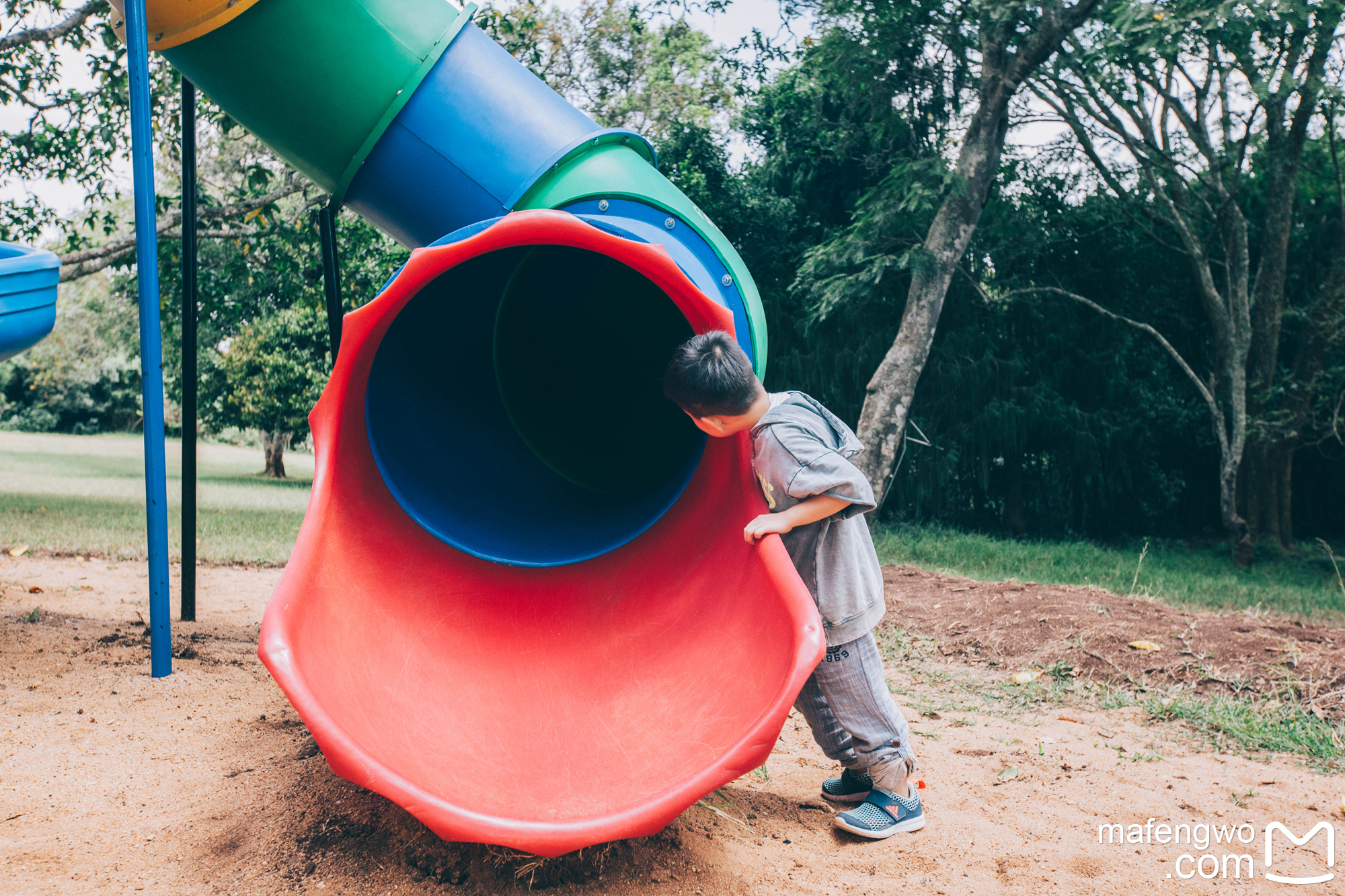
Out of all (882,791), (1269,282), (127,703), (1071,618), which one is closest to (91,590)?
(127,703)

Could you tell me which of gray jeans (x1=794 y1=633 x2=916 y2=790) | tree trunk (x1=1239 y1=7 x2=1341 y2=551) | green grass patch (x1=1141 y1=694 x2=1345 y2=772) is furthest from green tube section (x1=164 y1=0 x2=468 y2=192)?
tree trunk (x1=1239 y1=7 x2=1341 y2=551)

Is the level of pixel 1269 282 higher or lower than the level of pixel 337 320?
higher

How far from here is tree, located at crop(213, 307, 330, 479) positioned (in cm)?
1627

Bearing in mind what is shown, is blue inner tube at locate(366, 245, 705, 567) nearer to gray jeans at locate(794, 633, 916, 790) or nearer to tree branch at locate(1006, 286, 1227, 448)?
gray jeans at locate(794, 633, 916, 790)

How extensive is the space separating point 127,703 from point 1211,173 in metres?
10.6

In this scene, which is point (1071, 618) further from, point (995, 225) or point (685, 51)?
point (685, 51)

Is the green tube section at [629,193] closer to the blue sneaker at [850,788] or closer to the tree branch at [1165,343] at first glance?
the blue sneaker at [850,788]

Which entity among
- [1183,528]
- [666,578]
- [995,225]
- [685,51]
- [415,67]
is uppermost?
[685,51]

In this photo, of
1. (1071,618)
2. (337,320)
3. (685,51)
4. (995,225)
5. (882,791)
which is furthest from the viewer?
(685,51)

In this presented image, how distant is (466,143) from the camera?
2793 mm

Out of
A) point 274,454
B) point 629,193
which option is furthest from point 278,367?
point 629,193

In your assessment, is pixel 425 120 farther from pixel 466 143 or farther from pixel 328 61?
pixel 328 61

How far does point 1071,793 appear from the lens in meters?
2.65

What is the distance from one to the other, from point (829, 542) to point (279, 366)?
16.0m
